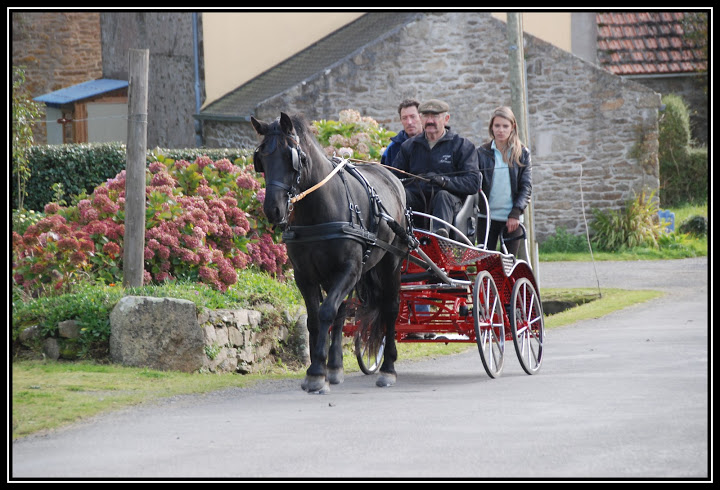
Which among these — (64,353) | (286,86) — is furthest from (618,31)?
(64,353)

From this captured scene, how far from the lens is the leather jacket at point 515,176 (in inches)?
397

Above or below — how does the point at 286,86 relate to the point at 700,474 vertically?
above

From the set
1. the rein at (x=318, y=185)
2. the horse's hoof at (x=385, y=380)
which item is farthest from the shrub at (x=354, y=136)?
the rein at (x=318, y=185)

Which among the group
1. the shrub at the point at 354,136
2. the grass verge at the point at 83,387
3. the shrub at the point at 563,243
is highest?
the shrub at the point at 354,136

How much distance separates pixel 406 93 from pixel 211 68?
5.19 m

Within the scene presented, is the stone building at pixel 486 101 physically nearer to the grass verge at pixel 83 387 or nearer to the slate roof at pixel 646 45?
the slate roof at pixel 646 45

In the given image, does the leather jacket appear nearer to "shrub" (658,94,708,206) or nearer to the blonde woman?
the blonde woman

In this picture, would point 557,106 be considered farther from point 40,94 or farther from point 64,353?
point 64,353

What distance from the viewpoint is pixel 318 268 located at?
25.7 ft

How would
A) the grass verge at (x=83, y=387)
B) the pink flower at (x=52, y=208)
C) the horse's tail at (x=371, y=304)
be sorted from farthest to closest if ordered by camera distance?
the pink flower at (x=52, y=208)
the horse's tail at (x=371, y=304)
the grass verge at (x=83, y=387)

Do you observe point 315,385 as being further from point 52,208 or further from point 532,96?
point 532,96

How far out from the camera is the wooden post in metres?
9.90

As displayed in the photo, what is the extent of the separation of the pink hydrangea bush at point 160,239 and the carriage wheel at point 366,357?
1.90 meters

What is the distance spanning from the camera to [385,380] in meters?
8.57
